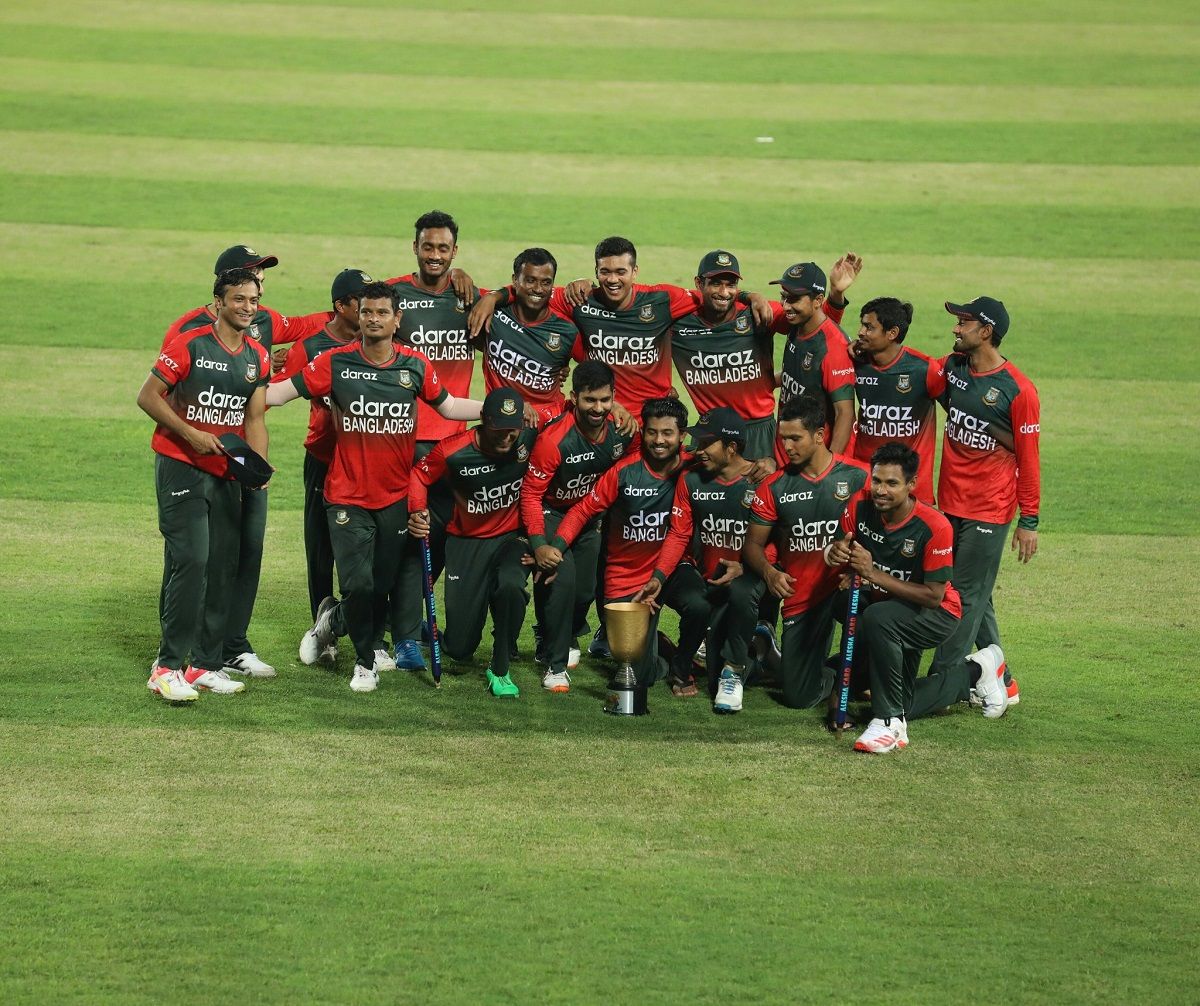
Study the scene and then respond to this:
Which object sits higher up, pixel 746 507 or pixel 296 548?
pixel 746 507

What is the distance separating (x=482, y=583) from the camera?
29.3 ft

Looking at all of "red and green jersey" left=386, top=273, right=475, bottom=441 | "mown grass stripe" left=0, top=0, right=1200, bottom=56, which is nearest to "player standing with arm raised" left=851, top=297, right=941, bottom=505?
"red and green jersey" left=386, top=273, right=475, bottom=441

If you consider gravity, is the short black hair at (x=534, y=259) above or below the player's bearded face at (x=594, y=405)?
above

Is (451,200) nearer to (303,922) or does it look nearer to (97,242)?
(97,242)

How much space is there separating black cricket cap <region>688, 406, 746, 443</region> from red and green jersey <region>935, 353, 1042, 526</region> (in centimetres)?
116

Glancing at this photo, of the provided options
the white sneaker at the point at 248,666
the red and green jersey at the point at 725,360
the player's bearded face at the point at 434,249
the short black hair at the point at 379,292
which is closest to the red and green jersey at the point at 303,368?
the short black hair at the point at 379,292

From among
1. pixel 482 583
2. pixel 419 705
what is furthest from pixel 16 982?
pixel 482 583

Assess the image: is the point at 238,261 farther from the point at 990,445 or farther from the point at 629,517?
the point at 990,445

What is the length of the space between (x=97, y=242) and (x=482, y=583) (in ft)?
31.5

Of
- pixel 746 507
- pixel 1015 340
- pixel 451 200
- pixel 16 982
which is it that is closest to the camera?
pixel 16 982

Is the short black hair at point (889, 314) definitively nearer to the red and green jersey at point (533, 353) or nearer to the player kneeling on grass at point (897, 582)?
the player kneeling on grass at point (897, 582)

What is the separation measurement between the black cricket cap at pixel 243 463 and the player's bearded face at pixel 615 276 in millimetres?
2241

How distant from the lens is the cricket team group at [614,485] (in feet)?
26.6

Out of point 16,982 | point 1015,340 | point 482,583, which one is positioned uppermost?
point 1015,340
